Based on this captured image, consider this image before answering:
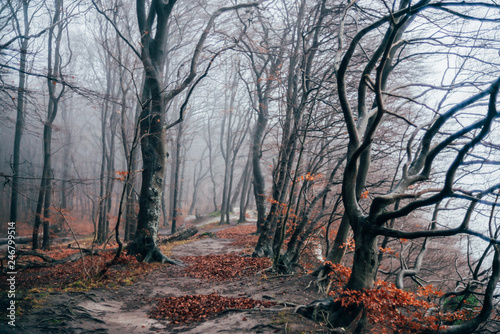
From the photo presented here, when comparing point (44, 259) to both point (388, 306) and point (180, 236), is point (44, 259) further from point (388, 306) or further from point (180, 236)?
point (388, 306)

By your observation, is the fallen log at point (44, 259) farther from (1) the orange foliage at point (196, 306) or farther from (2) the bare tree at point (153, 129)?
(1) the orange foliage at point (196, 306)

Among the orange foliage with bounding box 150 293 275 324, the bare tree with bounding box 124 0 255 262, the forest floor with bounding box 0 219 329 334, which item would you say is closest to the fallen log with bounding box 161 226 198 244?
the bare tree with bounding box 124 0 255 262

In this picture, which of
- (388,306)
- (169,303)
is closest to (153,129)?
(169,303)

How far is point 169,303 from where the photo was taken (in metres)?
5.73

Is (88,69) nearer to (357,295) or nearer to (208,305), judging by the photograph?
(208,305)

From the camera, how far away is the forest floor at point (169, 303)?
4.00m

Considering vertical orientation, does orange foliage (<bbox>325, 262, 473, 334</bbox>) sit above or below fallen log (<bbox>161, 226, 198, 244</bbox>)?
above

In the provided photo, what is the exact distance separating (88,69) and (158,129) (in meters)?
18.2

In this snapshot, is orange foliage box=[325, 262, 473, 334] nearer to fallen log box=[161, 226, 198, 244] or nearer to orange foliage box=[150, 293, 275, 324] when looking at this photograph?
orange foliage box=[150, 293, 275, 324]

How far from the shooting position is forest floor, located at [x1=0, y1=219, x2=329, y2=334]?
4.00 m

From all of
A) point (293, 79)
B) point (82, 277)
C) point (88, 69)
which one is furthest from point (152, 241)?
point (88, 69)

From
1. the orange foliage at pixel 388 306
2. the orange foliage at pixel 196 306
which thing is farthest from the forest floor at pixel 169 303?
the orange foliage at pixel 388 306

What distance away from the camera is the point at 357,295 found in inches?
150

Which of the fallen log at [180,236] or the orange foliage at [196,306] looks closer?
the orange foliage at [196,306]
